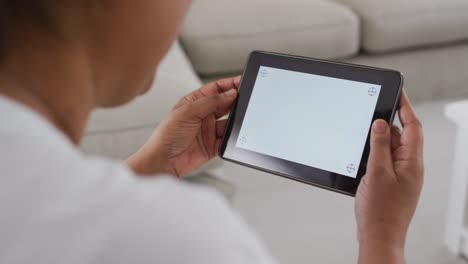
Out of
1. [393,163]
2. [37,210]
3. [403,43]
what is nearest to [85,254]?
[37,210]

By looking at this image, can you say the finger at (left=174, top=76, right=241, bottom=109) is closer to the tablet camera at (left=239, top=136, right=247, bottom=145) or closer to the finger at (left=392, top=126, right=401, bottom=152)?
the tablet camera at (left=239, top=136, right=247, bottom=145)

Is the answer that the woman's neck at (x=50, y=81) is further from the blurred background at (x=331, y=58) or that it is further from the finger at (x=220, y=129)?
the blurred background at (x=331, y=58)

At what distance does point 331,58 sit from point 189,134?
1423mm

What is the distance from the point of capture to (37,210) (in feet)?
1.25

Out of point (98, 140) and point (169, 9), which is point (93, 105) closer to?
point (169, 9)

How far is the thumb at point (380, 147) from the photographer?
864mm

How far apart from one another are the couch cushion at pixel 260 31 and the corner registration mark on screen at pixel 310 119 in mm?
1171

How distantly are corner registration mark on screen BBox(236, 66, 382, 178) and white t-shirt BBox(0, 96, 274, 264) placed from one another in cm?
57

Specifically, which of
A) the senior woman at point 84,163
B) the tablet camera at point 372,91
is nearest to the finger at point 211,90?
the tablet camera at point 372,91

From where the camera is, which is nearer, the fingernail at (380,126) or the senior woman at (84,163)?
the senior woman at (84,163)

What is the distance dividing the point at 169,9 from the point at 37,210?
24cm

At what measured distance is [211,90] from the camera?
3.50ft

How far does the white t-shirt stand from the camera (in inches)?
14.9

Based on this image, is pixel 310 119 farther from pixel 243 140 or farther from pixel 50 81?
pixel 50 81
